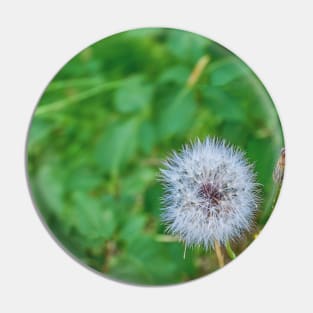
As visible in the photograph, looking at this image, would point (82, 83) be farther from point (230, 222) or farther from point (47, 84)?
point (230, 222)

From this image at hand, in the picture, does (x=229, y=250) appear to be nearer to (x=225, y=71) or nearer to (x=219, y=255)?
(x=219, y=255)

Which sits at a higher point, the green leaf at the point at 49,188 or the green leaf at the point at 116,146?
the green leaf at the point at 116,146

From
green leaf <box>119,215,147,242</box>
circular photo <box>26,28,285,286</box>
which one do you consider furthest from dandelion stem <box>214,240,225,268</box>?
green leaf <box>119,215,147,242</box>

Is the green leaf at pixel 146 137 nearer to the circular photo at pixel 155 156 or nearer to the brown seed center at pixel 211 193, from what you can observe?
the circular photo at pixel 155 156

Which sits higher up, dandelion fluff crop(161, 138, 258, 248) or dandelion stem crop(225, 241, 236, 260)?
dandelion fluff crop(161, 138, 258, 248)

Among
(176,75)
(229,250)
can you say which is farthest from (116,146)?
(229,250)

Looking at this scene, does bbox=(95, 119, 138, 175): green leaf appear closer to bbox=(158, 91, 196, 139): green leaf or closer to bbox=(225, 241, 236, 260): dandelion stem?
bbox=(158, 91, 196, 139): green leaf

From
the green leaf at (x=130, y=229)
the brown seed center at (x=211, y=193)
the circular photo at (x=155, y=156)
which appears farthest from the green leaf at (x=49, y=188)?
the brown seed center at (x=211, y=193)
